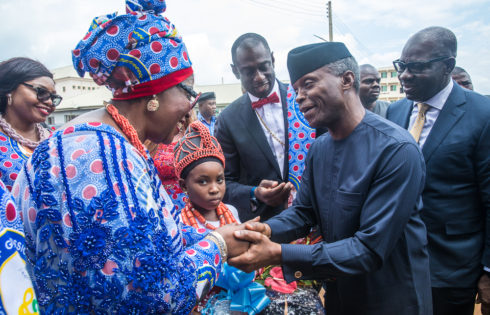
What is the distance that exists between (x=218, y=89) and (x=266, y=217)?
3948 cm

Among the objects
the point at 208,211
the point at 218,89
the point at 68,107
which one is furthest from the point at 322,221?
the point at 218,89

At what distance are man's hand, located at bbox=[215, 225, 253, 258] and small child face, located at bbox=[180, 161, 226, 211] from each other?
768mm

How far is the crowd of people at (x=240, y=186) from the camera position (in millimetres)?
1214

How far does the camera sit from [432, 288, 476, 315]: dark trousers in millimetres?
2756

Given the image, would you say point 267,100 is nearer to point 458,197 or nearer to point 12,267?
point 458,197

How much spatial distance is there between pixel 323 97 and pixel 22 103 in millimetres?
2971

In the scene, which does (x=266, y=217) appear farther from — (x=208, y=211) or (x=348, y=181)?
(x=348, y=181)

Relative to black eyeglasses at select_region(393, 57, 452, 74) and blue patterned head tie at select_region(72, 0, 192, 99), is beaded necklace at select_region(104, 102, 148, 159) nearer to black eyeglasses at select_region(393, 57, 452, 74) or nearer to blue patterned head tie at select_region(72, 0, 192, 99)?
blue patterned head tie at select_region(72, 0, 192, 99)

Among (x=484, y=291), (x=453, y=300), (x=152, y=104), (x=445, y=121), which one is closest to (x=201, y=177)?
(x=152, y=104)

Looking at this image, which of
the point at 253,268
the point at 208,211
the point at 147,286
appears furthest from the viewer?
the point at 208,211

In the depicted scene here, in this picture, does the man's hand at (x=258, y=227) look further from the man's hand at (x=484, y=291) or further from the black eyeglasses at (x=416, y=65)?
the black eyeglasses at (x=416, y=65)

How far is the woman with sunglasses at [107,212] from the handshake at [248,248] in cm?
45

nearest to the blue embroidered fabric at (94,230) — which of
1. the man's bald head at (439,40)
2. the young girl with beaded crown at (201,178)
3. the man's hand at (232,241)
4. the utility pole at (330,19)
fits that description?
the man's hand at (232,241)

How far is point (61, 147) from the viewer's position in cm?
127
